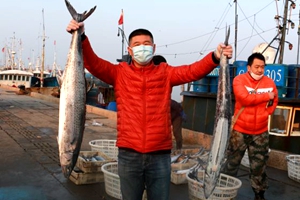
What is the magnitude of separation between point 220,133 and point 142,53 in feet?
3.32

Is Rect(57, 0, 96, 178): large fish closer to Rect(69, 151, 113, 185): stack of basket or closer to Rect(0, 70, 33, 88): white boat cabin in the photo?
Rect(69, 151, 113, 185): stack of basket

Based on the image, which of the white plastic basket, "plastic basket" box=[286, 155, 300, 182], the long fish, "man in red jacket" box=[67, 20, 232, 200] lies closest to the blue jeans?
"man in red jacket" box=[67, 20, 232, 200]

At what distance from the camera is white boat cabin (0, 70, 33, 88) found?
1623 inches

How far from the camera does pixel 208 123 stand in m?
11.8

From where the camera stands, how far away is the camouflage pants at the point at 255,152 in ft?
14.6

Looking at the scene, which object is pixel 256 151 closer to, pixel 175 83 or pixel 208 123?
pixel 175 83

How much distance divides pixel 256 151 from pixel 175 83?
6.71ft

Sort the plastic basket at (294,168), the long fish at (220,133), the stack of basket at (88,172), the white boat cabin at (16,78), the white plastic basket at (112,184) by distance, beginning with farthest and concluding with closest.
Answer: the white boat cabin at (16,78)
the plastic basket at (294,168)
the stack of basket at (88,172)
the white plastic basket at (112,184)
the long fish at (220,133)

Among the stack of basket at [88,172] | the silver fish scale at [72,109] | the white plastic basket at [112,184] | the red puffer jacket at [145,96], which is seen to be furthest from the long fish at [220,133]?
the stack of basket at [88,172]

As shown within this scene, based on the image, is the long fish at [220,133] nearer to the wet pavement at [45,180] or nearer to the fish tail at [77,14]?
the fish tail at [77,14]

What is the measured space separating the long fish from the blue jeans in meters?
0.40

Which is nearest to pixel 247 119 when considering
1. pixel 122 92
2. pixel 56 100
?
pixel 122 92

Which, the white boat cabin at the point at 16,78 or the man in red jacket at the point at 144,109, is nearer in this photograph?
the man in red jacket at the point at 144,109

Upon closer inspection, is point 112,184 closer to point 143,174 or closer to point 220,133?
point 143,174
